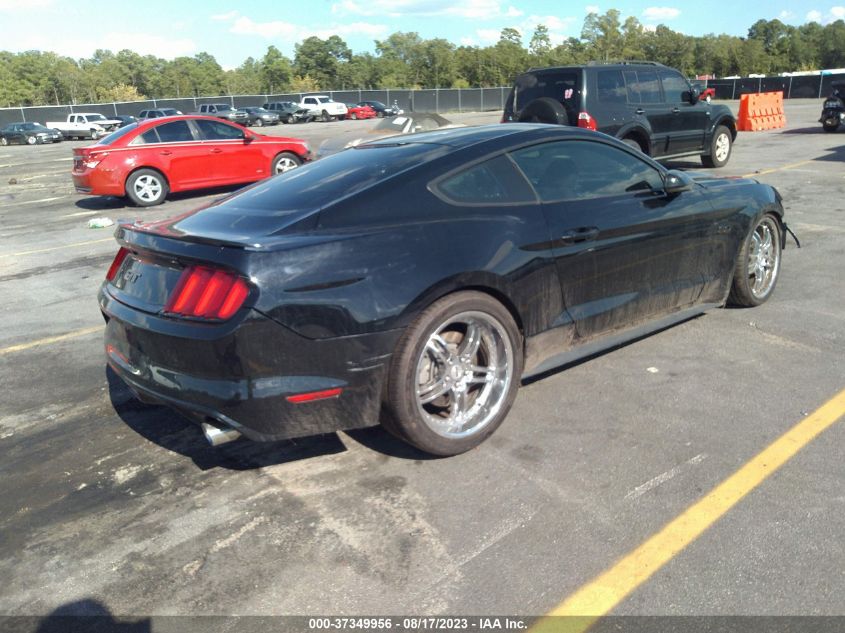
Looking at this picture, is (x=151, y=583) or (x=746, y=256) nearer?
(x=151, y=583)

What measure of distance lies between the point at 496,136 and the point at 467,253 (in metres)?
0.94

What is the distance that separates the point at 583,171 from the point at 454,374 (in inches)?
60.5

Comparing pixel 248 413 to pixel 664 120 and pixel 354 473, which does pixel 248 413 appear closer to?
pixel 354 473

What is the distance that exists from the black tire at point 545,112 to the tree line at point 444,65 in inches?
3222

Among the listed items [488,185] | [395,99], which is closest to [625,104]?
[488,185]

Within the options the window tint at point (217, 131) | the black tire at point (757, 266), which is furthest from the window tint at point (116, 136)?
the black tire at point (757, 266)

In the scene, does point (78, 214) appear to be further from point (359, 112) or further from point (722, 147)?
point (359, 112)

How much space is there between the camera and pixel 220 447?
3746 mm

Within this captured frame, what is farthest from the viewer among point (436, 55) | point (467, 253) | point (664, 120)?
point (436, 55)

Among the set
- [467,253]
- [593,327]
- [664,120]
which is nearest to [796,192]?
[664,120]

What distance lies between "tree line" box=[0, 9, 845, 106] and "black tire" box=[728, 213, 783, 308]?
87753 mm

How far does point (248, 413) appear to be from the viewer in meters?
2.97

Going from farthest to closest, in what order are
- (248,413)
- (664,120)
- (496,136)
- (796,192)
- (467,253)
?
(664,120) < (796,192) < (496,136) < (467,253) < (248,413)

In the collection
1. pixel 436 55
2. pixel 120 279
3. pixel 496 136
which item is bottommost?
pixel 120 279
